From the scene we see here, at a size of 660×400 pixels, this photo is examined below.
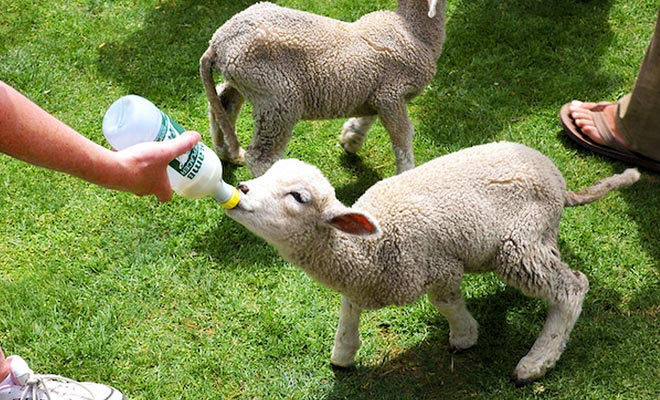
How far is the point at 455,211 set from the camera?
10.6 ft

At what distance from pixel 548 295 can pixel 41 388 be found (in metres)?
2.24

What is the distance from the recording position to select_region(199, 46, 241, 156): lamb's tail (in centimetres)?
404

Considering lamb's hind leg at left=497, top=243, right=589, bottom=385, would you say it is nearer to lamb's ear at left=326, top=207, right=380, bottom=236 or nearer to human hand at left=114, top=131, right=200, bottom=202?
lamb's ear at left=326, top=207, right=380, bottom=236

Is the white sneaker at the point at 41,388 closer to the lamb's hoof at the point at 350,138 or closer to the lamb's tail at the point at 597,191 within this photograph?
the lamb's hoof at the point at 350,138

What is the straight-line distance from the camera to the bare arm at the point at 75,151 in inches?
86.9

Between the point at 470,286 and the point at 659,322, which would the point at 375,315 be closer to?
the point at 470,286

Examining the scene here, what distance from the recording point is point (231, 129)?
14.0 feet

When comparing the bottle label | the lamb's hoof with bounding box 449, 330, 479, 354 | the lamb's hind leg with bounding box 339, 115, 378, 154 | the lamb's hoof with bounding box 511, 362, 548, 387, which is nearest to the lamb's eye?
the bottle label

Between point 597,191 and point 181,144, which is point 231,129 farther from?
point 597,191

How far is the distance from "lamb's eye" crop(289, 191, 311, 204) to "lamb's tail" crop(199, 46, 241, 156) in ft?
4.43

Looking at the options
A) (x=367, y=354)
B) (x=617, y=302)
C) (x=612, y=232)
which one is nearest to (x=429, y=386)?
(x=367, y=354)

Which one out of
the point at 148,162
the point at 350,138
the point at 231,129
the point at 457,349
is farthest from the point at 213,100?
the point at 457,349

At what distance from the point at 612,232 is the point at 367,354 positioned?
5.13 ft

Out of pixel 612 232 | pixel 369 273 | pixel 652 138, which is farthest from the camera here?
pixel 652 138
